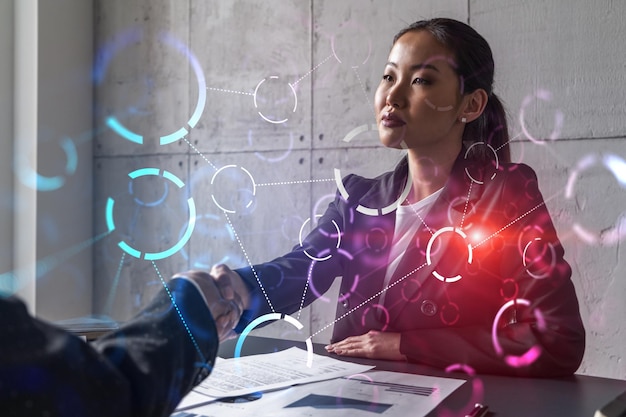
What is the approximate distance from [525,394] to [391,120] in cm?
102

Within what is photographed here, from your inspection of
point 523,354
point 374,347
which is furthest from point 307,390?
point 523,354

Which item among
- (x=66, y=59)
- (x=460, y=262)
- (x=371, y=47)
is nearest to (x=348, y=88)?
(x=371, y=47)

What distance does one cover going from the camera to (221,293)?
1033 mm

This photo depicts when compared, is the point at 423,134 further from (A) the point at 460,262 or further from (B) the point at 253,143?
(B) the point at 253,143

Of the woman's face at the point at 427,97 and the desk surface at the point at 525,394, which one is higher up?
the woman's face at the point at 427,97

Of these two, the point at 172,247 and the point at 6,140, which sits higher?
the point at 6,140

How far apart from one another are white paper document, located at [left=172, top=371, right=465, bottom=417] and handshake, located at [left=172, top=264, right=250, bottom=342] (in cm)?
12

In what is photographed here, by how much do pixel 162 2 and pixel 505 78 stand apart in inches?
73.0

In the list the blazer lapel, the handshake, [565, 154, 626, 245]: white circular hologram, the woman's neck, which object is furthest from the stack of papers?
[565, 154, 626, 245]: white circular hologram

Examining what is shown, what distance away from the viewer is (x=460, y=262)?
1.84 meters

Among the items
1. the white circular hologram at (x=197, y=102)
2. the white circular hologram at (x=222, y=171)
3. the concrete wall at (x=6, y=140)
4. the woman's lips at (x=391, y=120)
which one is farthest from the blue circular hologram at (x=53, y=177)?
the woman's lips at (x=391, y=120)

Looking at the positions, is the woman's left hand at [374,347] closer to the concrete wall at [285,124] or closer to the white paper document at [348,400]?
the white paper document at [348,400]

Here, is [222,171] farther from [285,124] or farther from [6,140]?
[6,140]

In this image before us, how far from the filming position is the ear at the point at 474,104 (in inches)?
75.3
